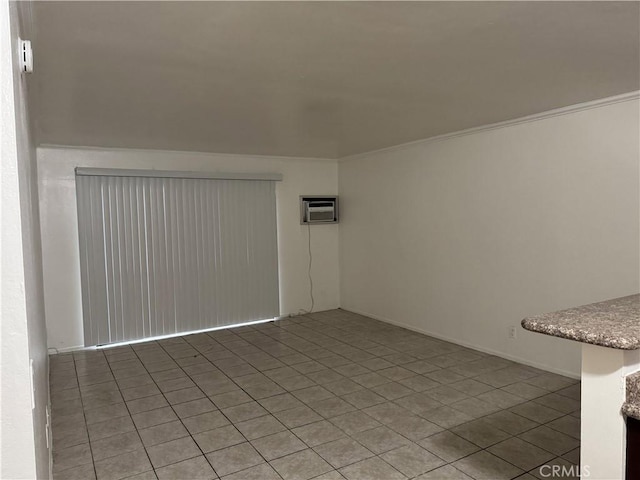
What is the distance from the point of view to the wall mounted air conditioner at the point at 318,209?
21.4 ft

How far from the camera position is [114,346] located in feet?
17.0

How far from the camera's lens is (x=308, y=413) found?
330 cm

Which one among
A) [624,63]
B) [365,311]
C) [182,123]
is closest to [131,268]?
[182,123]

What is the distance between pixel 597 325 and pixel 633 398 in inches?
9.1

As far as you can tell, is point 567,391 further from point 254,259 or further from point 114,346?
point 114,346

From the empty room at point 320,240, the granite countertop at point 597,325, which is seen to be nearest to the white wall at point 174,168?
the empty room at point 320,240

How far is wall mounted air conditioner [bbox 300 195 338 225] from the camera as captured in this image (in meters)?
6.51

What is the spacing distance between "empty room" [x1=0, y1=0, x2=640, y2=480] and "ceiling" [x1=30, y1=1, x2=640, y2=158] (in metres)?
0.02

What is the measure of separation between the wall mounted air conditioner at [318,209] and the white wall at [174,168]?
9 centimetres

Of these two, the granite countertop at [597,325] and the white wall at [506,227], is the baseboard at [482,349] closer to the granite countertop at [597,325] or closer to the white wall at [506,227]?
the white wall at [506,227]

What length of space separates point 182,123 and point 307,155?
2.47 m

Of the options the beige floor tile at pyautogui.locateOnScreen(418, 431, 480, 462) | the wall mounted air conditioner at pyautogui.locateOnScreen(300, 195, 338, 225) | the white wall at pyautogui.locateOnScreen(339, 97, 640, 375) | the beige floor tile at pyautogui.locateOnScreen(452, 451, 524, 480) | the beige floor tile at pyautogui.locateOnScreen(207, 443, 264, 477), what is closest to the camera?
the beige floor tile at pyautogui.locateOnScreen(452, 451, 524, 480)

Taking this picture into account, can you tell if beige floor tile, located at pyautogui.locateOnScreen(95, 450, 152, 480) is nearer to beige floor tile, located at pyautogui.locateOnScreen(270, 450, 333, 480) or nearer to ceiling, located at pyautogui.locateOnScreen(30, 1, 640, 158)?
beige floor tile, located at pyautogui.locateOnScreen(270, 450, 333, 480)

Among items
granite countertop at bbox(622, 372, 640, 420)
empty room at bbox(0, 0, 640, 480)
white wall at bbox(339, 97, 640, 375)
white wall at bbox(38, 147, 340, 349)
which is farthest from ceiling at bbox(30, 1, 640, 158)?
granite countertop at bbox(622, 372, 640, 420)
